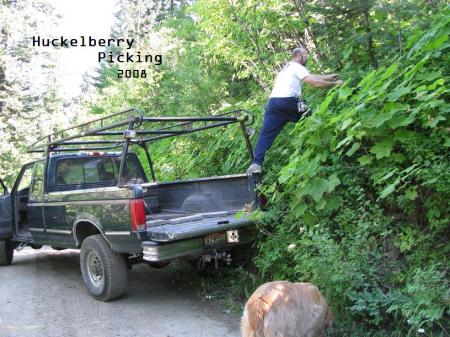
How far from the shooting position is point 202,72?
12.4 m

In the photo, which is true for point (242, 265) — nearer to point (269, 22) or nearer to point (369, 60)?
point (369, 60)

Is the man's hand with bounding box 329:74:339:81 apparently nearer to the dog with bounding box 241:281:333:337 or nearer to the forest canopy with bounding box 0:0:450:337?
the forest canopy with bounding box 0:0:450:337

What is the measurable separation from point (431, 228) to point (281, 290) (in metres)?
2.45

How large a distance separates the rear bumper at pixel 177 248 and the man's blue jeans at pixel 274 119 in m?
1.17

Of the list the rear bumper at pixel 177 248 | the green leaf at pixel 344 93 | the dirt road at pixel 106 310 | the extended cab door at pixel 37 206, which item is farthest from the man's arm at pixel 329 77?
the extended cab door at pixel 37 206

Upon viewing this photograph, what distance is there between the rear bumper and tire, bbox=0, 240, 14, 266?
4.47 meters

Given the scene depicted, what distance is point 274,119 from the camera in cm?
611

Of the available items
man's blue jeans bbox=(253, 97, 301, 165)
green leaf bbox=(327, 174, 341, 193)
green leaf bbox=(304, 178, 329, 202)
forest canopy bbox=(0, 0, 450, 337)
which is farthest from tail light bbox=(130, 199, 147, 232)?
green leaf bbox=(327, 174, 341, 193)

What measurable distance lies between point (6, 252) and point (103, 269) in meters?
3.69

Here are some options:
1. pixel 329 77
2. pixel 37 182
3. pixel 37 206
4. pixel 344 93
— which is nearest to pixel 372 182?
pixel 344 93

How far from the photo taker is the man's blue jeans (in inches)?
238

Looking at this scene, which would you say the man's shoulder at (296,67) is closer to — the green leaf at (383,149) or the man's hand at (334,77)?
the man's hand at (334,77)

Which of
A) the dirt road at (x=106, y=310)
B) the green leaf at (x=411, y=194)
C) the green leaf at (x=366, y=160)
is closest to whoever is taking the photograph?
the green leaf at (x=411, y=194)

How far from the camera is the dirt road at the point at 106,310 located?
4945mm
